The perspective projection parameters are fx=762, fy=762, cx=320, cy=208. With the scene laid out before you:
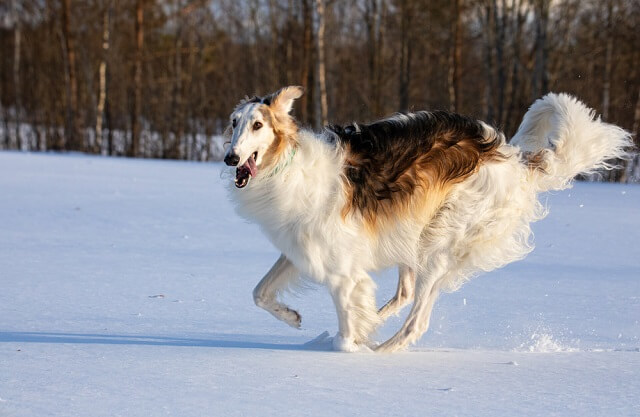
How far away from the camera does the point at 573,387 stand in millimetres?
3262

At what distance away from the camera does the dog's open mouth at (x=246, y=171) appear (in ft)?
13.7

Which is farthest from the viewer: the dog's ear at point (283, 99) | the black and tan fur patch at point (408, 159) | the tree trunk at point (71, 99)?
the tree trunk at point (71, 99)

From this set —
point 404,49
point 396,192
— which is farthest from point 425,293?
point 404,49

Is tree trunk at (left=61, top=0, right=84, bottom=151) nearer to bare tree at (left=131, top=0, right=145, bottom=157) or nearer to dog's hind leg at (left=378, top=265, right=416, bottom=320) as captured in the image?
A: bare tree at (left=131, top=0, right=145, bottom=157)

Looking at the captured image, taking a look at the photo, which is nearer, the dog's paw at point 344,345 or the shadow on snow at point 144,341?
the shadow on snow at point 144,341

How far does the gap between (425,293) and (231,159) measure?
150 cm

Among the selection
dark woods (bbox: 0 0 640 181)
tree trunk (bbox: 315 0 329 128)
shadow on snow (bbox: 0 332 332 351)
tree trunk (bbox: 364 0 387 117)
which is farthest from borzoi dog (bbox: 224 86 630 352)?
tree trunk (bbox: 364 0 387 117)

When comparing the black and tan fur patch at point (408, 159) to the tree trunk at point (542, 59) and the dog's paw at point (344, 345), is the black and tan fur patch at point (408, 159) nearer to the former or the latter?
the dog's paw at point (344, 345)

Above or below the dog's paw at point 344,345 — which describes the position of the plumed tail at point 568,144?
above

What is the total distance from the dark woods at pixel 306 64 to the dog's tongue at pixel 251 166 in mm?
13417

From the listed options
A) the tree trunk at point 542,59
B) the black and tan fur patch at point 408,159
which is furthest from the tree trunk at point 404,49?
the black and tan fur patch at point 408,159

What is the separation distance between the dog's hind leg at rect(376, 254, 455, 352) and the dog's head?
119cm

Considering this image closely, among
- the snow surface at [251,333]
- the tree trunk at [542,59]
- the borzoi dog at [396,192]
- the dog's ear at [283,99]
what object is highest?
the tree trunk at [542,59]

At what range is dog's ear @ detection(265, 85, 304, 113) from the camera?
435 cm
